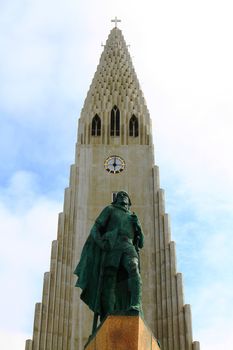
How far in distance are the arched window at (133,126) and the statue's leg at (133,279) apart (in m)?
27.2

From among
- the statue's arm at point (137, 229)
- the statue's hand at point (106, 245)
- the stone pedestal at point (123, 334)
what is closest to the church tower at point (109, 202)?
the statue's arm at point (137, 229)

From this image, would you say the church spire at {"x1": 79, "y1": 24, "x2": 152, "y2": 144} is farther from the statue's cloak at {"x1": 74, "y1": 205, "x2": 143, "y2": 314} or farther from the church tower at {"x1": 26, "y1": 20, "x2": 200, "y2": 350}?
the statue's cloak at {"x1": 74, "y1": 205, "x2": 143, "y2": 314}

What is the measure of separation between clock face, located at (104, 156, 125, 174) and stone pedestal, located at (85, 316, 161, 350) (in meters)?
25.9

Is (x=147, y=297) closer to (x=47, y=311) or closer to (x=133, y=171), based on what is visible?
(x=47, y=311)

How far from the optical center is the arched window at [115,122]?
38.4 metres

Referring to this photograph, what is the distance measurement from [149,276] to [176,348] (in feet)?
14.3

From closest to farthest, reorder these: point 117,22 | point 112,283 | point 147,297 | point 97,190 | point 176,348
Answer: point 112,283 → point 176,348 → point 147,297 → point 97,190 → point 117,22

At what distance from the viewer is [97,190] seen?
A: 35219 mm

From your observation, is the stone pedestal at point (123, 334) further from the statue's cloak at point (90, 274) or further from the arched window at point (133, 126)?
the arched window at point (133, 126)

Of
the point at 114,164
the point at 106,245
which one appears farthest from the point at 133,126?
the point at 106,245

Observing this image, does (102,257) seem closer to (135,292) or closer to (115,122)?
(135,292)

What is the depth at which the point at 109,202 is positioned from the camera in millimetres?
34688

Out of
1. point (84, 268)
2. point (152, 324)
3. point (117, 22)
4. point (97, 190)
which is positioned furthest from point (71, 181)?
point (84, 268)

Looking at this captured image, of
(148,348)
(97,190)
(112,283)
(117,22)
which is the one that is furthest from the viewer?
(117,22)
